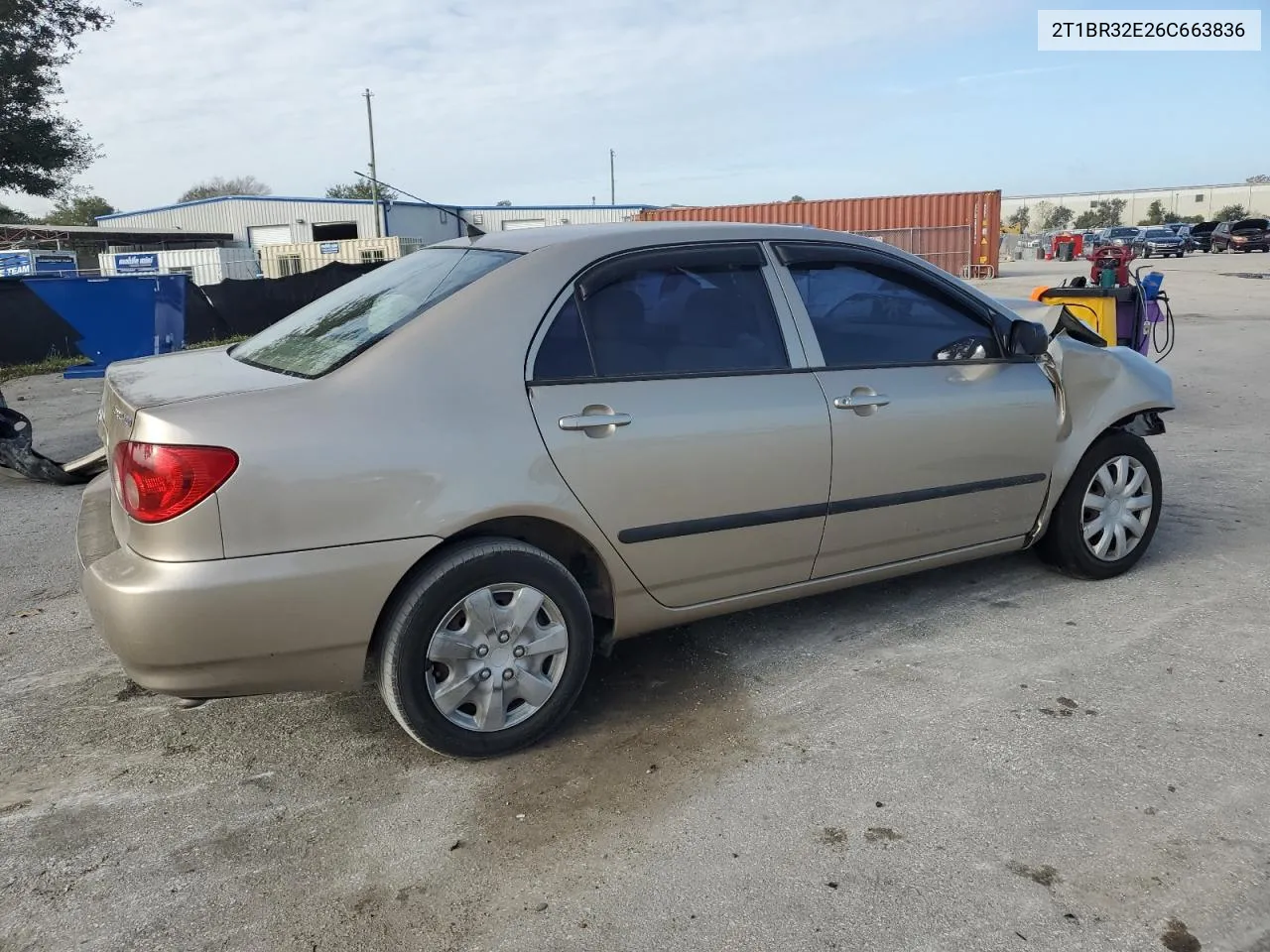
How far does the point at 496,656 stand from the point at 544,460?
0.61 metres

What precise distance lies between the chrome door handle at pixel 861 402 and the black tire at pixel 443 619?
115 centimetres

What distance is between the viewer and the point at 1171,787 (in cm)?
281

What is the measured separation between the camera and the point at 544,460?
2.96 meters

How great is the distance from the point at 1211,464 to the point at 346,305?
586 centimetres

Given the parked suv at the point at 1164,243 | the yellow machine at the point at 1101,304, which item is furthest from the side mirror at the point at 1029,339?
the parked suv at the point at 1164,243

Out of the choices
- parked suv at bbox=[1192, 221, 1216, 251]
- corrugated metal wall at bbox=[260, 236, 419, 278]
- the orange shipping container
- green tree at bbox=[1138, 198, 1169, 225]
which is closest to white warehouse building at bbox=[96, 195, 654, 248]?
corrugated metal wall at bbox=[260, 236, 419, 278]

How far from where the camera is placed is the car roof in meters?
3.35

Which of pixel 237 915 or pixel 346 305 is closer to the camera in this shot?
pixel 237 915

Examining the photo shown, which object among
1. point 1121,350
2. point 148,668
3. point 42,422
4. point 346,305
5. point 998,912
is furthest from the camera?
point 42,422

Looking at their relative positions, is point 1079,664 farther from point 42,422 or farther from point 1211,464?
point 42,422

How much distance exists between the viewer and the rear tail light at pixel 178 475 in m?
2.59

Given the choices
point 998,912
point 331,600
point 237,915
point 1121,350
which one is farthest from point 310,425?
point 1121,350

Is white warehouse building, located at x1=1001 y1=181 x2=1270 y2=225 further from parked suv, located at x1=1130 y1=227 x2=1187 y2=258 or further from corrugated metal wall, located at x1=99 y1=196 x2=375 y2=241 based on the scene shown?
corrugated metal wall, located at x1=99 y1=196 x2=375 y2=241

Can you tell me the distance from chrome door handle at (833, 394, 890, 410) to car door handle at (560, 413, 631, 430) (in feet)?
2.77
